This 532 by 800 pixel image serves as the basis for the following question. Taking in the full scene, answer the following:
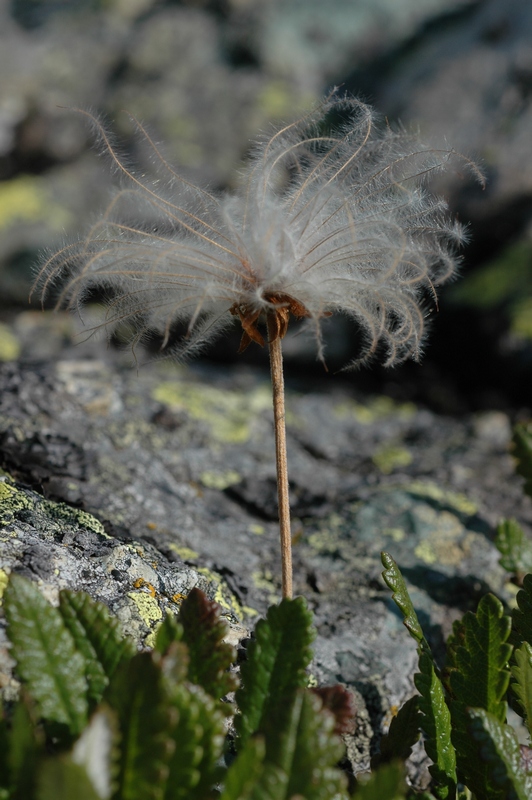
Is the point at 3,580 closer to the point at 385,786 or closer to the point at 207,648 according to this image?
the point at 207,648

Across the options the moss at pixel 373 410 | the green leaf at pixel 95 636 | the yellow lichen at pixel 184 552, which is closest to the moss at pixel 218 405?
the moss at pixel 373 410

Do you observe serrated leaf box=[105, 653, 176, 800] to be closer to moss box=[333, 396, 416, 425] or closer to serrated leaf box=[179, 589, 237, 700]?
serrated leaf box=[179, 589, 237, 700]

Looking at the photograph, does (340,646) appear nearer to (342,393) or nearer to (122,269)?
(122,269)

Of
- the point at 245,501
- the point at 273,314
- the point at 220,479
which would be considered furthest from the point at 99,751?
the point at 220,479

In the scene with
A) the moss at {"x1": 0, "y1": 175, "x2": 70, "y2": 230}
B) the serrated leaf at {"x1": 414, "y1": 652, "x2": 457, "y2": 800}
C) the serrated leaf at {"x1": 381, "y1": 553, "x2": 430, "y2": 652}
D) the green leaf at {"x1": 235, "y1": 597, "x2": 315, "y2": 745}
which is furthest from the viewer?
the moss at {"x1": 0, "y1": 175, "x2": 70, "y2": 230}

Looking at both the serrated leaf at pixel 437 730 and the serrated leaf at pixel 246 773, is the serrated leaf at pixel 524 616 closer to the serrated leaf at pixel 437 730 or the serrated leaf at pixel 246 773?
the serrated leaf at pixel 437 730

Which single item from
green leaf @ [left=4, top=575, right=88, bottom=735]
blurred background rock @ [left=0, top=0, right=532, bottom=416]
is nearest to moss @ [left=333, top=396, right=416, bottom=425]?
blurred background rock @ [left=0, top=0, right=532, bottom=416]
